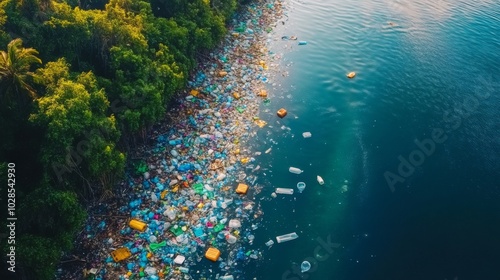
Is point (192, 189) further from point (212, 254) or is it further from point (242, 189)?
point (212, 254)

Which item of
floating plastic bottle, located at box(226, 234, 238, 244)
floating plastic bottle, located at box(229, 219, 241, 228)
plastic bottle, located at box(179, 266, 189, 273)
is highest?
floating plastic bottle, located at box(229, 219, 241, 228)

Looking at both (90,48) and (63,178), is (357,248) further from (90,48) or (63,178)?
(90,48)

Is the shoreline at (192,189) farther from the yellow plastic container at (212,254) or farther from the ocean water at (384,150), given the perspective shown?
the ocean water at (384,150)

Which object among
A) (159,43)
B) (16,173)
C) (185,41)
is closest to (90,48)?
(159,43)
